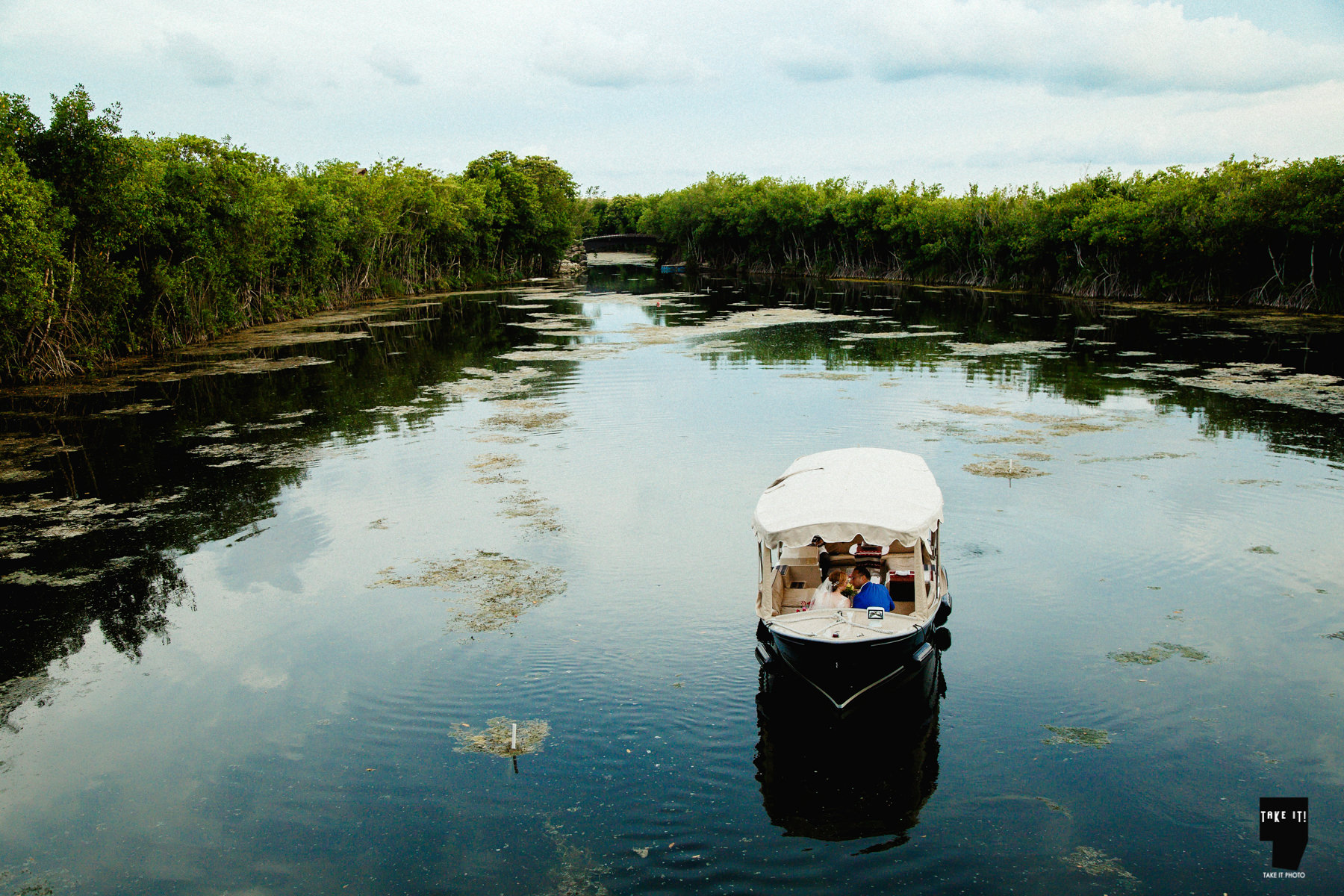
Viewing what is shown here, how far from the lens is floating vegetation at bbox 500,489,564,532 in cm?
1928

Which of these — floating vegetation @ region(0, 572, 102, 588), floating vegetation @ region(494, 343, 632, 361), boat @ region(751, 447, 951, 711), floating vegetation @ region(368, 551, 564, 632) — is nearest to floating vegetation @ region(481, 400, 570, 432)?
floating vegetation @ region(494, 343, 632, 361)

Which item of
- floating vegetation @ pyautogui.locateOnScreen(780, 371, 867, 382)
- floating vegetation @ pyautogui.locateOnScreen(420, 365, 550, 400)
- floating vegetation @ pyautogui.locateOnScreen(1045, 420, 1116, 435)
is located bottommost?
floating vegetation @ pyautogui.locateOnScreen(1045, 420, 1116, 435)

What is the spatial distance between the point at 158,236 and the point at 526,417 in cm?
2226

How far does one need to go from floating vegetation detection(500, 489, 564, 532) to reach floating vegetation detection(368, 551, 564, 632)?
1.64 meters

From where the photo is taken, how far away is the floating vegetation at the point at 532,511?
19281 mm

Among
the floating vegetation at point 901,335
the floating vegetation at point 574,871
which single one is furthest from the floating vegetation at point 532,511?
the floating vegetation at point 901,335

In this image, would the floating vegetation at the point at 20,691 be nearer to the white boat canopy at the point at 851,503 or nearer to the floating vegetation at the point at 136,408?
the white boat canopy at the point at 851,503

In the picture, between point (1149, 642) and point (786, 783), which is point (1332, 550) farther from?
point (786, 783)

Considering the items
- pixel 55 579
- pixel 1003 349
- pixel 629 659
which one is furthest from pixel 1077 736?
pixel 1003 349

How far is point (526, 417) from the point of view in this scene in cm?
3016

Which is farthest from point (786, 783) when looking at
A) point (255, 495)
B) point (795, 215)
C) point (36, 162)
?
point (795, 215)

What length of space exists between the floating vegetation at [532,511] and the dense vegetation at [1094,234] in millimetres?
46369

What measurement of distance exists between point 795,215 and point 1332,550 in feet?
283

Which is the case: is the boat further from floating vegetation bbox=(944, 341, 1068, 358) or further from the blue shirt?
floating vegetation bbox=(944, 341, 1068, 358)
